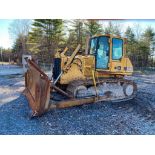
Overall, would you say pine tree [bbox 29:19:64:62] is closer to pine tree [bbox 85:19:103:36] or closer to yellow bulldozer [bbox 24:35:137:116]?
yellow bulldozer [bbox 24:35:137:116]

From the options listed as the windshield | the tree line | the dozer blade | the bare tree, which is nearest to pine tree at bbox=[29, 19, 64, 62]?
the tree line

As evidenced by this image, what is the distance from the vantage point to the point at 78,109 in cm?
473

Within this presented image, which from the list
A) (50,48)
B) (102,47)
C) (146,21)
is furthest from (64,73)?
(146,21)

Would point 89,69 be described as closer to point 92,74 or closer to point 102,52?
point 92,74

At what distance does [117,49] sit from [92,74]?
69 centimetres

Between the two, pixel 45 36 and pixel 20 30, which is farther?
pixel 45 36

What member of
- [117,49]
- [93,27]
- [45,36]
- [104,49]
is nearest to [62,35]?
[45,36]

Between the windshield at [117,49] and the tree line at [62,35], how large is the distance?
20 cm

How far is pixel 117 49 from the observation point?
534 cm

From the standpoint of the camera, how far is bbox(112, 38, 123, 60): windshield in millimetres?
5285

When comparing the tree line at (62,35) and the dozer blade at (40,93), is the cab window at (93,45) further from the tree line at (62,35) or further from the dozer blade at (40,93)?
the dozer blade at (40,93)

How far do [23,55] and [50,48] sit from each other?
512 millimetres

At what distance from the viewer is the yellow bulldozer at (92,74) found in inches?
195
